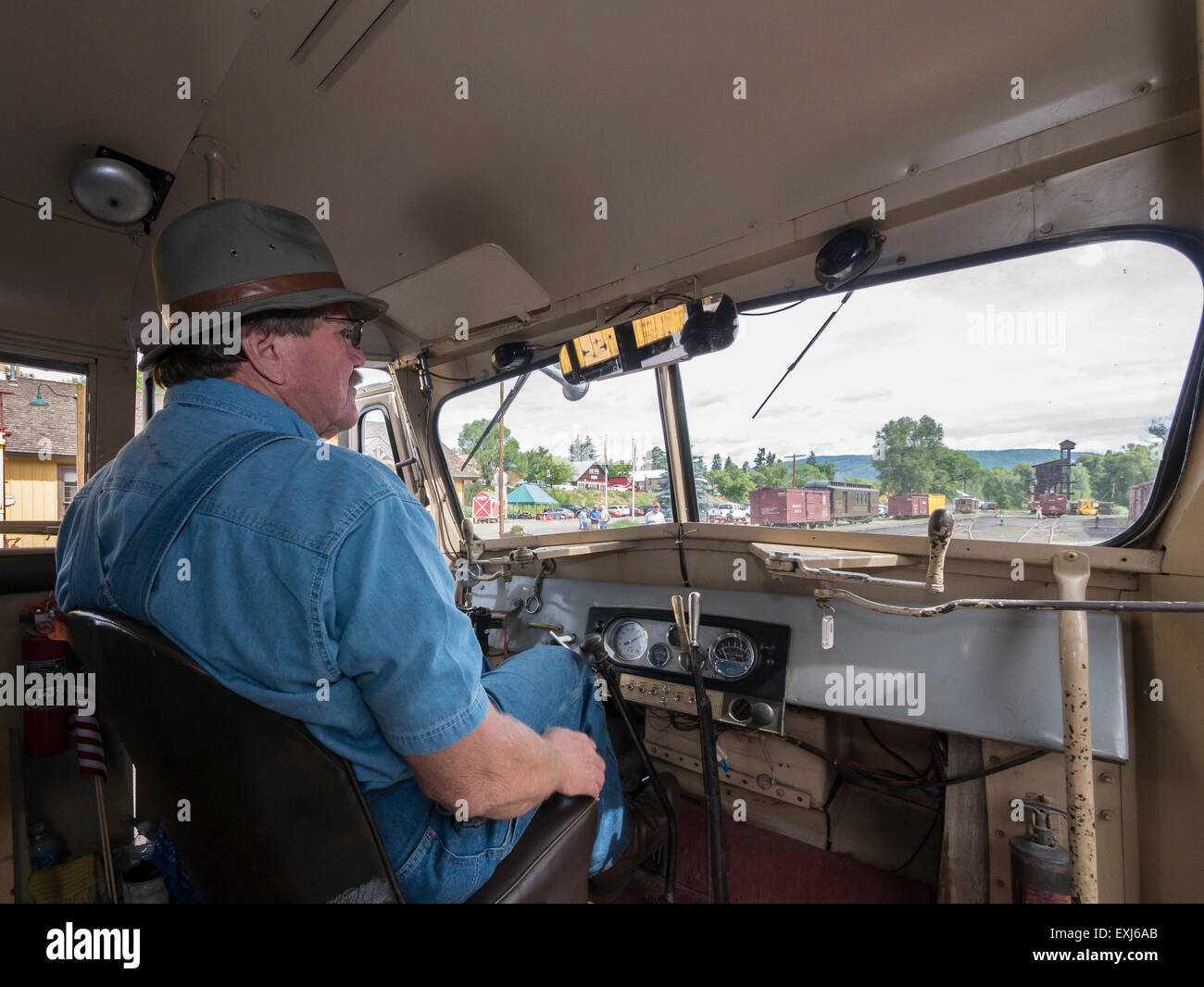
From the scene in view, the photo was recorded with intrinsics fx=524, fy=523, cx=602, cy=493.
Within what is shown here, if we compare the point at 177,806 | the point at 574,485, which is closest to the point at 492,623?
the point at 574,485

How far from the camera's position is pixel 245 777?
74 centimetres

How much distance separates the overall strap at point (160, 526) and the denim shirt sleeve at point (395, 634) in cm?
25

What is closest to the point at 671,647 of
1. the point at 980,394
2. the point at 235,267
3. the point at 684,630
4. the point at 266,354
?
the point at 684,630

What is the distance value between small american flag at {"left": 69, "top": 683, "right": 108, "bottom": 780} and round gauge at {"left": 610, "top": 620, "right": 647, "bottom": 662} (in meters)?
2.15

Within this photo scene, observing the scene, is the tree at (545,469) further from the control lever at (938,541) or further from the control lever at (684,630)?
the control lever at (938,541)

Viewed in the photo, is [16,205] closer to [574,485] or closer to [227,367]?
[227,367]

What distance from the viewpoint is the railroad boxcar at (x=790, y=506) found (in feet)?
6.97

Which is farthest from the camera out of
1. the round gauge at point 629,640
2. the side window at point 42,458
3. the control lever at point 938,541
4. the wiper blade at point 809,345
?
the side window at point 42,458

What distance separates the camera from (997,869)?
1389 millimetres

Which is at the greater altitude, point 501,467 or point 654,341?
point 654,341

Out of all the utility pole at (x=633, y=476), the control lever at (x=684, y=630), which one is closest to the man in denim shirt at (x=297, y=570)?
the control lever at (x=684, y=630)

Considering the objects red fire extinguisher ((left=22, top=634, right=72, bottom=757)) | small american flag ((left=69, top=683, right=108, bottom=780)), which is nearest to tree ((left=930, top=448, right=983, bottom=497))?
small american flag ((left=69, top=683, right=108, bottom=780))

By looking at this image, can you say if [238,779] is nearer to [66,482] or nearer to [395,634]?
[395,634]

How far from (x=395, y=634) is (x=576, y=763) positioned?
0.60 meters
